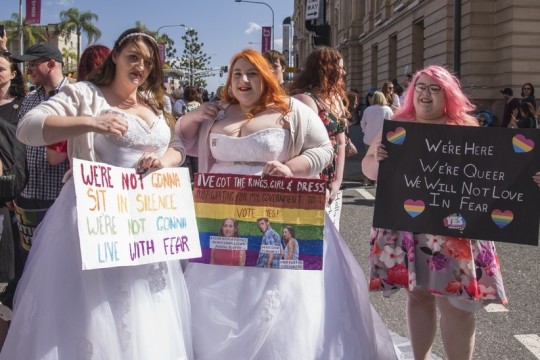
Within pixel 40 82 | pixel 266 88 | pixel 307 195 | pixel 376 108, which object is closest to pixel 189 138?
pixel 266 88

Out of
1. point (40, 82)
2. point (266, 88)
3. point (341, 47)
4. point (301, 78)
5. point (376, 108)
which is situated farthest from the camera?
point (341, 47)

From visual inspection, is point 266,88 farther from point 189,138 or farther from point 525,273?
point 525,273

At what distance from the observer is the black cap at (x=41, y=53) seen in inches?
149

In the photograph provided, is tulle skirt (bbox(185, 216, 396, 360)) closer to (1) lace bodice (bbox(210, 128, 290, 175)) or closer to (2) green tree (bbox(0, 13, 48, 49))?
(1) lace bodice (bbox(210, 128, 290, 175))

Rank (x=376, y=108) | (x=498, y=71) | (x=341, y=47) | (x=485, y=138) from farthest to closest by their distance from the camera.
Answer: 1. (x=341, y=47)
2. (x=498, y=71)
3. (x=376, y=108)
4. (x=485, y=138)

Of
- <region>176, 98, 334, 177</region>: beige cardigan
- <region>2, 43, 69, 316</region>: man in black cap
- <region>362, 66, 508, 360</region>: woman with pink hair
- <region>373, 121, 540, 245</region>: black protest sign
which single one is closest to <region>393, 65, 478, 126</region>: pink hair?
<region>362, 66, 508, 360</region>: woman with pink hair

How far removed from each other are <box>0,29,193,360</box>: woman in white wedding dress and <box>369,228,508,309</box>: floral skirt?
109 cm

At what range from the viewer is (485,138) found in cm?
302

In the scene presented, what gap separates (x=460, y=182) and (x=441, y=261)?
417 millimetres

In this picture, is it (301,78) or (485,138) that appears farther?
(301,78)

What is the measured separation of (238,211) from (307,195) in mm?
362

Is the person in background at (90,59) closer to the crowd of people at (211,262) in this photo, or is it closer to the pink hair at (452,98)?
the crowd of people at (211,262)

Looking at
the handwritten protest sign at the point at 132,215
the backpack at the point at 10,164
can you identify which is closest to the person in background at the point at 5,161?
the backpack at the point at 10,164

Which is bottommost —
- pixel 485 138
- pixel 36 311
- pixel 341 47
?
pixel 36 311
